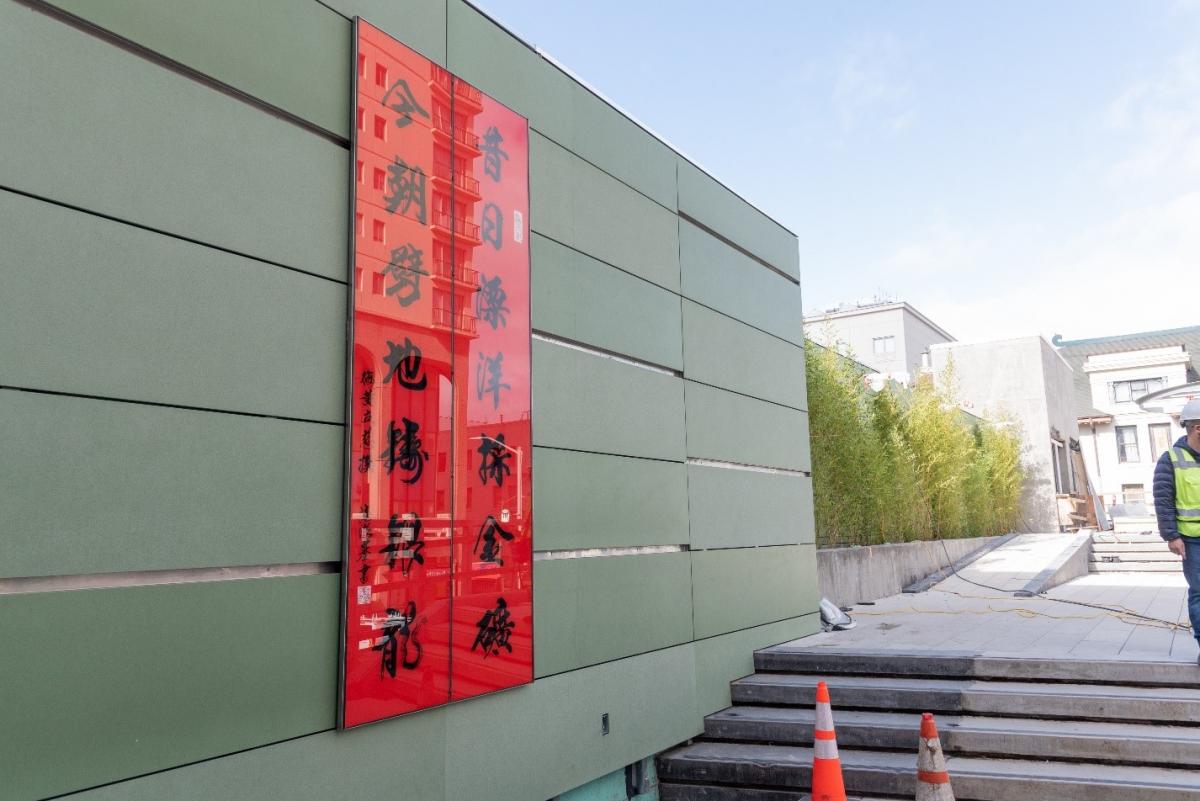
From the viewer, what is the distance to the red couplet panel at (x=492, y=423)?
3.66 metres

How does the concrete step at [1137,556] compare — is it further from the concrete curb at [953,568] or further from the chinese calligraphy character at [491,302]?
the chinese calligraphy character at [491,302]

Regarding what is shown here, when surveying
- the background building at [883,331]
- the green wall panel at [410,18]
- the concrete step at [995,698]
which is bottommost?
the concrete step at [995,698]

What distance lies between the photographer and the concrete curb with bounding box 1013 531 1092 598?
9.94m

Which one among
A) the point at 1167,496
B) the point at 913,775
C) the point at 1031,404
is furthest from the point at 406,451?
the point at 1031,404

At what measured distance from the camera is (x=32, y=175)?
2.39m

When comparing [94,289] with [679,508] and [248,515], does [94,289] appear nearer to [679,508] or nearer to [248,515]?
[248,515]

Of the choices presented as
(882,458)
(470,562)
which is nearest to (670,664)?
(470,562)

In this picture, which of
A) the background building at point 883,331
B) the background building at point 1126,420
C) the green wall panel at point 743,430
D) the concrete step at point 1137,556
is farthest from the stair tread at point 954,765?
the background building at point 1126,420

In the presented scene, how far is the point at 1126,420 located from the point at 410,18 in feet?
112

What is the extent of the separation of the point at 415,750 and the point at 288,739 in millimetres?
614

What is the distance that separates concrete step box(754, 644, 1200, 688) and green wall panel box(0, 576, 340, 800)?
3639 millimetres

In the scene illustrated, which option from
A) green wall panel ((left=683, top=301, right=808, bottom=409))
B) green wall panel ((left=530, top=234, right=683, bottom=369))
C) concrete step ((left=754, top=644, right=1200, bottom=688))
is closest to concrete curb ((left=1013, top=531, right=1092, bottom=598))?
green wall panel ((left=683, top=301, right=808, bottom=409))

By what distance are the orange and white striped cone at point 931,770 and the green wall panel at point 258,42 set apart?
340cm

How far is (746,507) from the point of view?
6.20 meters
